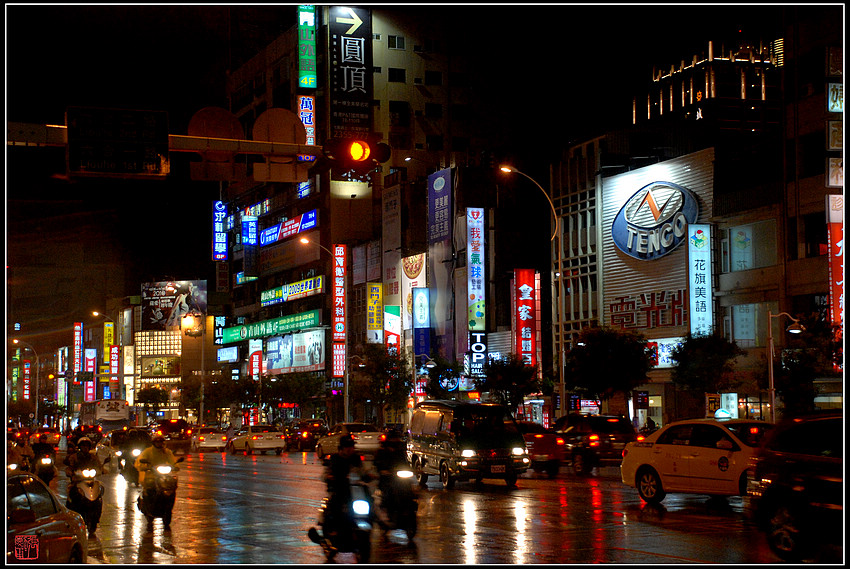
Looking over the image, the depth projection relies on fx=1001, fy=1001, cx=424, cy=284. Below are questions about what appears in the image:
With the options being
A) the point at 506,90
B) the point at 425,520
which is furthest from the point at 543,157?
the point at 425,520

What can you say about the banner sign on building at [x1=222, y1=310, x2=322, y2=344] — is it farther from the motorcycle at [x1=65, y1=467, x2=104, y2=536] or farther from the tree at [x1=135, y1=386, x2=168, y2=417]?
the motorcycle at [x1=65, y1=467, x2=104, y2=536]

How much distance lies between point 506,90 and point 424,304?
1525 inches

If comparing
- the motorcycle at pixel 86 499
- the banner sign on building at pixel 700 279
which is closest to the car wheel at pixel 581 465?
the motorcycle at pixel 86 499

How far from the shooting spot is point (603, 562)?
12.0 m

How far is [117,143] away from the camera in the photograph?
1280 centimetres

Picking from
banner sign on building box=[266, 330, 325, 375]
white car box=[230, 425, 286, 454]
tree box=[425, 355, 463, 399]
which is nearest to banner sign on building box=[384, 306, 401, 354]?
tree box=[425, 355, 463, 399]

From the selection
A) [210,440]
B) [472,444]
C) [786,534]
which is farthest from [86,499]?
[210,440]

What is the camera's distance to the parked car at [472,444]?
80.2 feet

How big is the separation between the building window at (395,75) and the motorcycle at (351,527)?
88.8 metres

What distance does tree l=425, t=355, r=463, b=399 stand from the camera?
59406 millimetres

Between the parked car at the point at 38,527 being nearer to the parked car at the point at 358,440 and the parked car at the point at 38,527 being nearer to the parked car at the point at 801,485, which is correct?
the parked car at the point at 801,485

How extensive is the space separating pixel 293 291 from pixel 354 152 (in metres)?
88.8

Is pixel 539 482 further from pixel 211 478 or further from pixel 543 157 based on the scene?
pixel 543 157

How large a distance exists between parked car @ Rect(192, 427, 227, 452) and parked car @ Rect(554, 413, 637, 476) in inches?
1301
